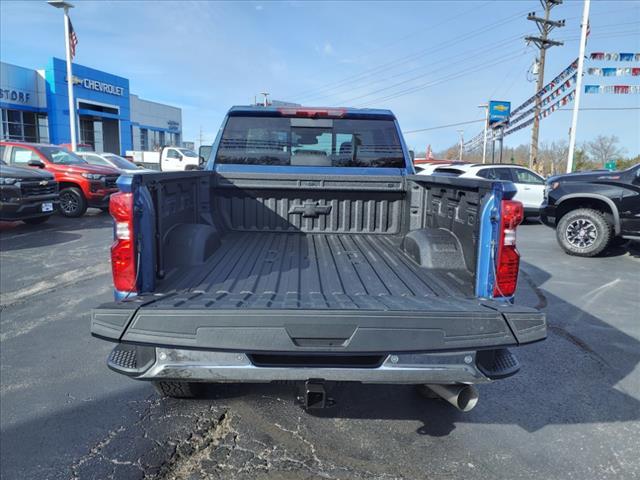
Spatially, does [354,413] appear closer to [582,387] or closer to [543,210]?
[582,387]

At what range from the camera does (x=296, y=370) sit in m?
2.24

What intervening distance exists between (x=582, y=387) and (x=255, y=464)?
8.71 ft

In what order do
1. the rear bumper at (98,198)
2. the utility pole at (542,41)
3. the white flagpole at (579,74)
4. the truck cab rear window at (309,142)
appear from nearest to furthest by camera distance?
1. the truck cab rear window at (309,142)
2. the rear bumper at (98,198)
3. the white flagpole at (579,74)
4. the utility pole at (542,41)

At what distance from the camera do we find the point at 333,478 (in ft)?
8.14

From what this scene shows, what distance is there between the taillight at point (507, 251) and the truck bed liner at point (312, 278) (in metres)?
0.27

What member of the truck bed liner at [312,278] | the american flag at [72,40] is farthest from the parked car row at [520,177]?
the american flag at [72,40]

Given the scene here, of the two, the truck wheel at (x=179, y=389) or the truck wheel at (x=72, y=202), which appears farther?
the truck wheel at (x=72, y=202)

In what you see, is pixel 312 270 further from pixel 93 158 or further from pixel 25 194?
pixel 93 158

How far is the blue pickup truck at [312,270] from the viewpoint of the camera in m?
2.18

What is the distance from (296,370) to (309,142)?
115 inches

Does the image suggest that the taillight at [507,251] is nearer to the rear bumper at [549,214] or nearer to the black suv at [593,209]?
the black suv at [593,209]

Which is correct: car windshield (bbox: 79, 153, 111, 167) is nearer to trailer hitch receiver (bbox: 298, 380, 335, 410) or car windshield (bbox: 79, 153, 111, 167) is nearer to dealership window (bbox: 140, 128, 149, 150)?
trailer hitch receiver (bbox: 298, 380, 335, 410)

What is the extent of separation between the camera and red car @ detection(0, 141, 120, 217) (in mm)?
11477

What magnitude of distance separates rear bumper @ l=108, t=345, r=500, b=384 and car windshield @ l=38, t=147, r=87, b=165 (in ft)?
38.1
